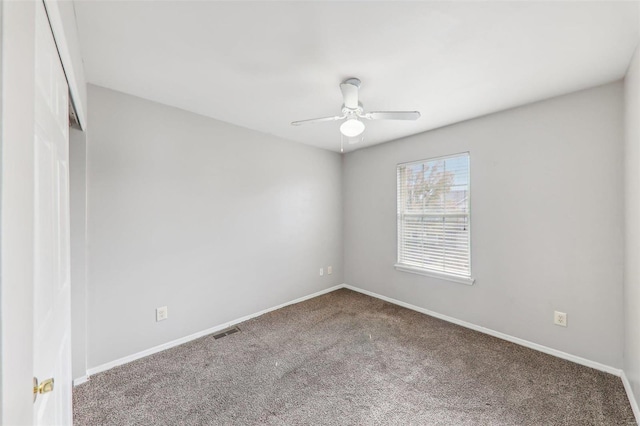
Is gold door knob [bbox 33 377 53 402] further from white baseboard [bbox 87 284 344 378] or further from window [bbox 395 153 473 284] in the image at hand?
window [bbox 395 153 473 284]

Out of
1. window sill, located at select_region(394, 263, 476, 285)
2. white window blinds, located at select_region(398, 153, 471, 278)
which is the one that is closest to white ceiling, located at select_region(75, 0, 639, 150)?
white window blinds, located at select_region(398, 153, 471, 278)

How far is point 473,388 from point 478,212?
1.69 metres

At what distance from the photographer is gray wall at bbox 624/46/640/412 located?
170 centimetres

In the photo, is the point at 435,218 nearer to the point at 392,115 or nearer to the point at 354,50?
the point at 392,115

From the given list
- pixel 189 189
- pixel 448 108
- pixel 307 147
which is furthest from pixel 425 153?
pixel 189 189

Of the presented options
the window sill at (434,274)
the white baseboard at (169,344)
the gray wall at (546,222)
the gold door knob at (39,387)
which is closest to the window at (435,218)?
the window sill at (434,274)

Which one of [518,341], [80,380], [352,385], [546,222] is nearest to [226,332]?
[80,380]

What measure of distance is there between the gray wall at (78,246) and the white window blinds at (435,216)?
3.31 metres

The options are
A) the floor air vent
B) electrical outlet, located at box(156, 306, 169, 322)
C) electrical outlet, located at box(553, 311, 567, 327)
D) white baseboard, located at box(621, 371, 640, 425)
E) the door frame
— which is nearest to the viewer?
the door frame

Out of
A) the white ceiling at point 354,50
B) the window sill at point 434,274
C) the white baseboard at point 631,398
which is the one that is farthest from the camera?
the window sill at point 434,274

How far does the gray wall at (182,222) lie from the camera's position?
2.17 metres

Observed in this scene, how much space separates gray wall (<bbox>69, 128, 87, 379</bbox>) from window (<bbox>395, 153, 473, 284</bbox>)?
329 centimetres

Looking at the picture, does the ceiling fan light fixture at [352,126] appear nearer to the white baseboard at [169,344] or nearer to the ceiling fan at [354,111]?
the ceiling fan at [354,111]

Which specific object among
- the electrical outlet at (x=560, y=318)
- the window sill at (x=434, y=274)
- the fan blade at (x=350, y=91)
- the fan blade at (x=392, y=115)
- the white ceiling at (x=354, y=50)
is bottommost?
the electrical outlet at (x=560, y=318)
